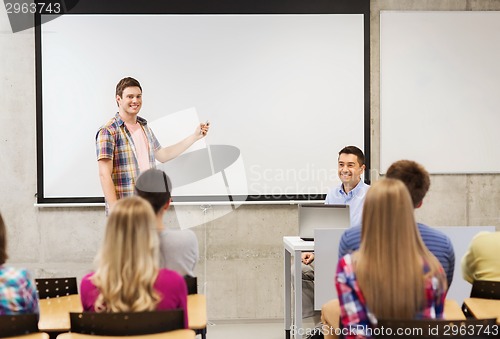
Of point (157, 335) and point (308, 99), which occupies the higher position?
point (308, 99)

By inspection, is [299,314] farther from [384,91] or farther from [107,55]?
[107,55]

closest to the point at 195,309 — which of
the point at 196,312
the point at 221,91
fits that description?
the point at 196,312

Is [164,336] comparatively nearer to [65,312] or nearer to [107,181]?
[65,312]

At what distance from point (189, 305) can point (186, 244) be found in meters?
0.30

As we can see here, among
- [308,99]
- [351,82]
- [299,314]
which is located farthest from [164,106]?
[299,314]

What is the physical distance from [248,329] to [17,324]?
3412 millimetres

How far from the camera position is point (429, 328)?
215cm

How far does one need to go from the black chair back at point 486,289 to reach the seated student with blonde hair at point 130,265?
1.44 meters

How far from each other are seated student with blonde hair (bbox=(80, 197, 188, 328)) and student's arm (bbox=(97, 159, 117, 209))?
7.22 ft

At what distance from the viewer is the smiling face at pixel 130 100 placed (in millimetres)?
4562

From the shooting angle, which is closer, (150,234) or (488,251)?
(150,234)

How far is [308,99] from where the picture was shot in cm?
575

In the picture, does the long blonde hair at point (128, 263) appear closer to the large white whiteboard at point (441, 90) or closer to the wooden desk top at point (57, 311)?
the wooden desk top at point (57, 311)

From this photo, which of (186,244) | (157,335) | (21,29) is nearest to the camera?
(157,335)
